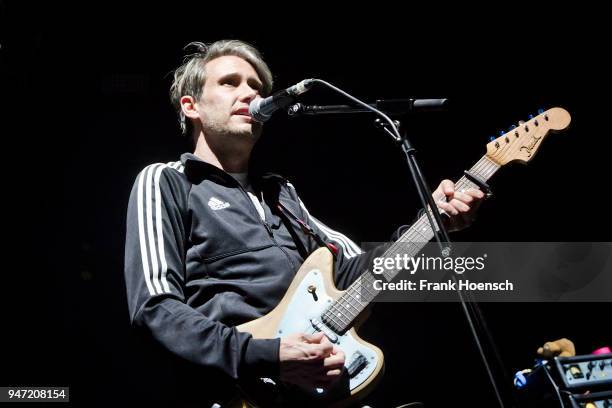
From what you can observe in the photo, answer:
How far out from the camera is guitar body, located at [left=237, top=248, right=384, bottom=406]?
175 cm

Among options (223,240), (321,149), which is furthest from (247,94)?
(321,149)

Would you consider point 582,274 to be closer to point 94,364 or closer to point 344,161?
point 344,161

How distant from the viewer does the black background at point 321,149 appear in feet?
8.83

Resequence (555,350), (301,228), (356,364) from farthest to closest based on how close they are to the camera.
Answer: (301,228)
(356,364)
(555,350)

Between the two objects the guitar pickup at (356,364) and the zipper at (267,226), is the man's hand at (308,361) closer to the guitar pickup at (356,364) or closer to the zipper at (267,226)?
the guitar pickup at (356,364)

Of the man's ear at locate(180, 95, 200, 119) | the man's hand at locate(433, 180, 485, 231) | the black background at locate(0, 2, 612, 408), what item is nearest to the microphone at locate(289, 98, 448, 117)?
the man's hand at locate(433, 180, 485, 231)

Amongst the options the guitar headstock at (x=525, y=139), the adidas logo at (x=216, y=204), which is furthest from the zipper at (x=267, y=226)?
the guitar headstock at (x=525, y=139)

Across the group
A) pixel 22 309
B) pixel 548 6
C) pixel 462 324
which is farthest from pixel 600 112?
pixel 22 309

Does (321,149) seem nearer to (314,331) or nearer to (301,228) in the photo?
(301,228)

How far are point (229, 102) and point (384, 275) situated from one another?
0.88 meters

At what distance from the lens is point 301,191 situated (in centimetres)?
304

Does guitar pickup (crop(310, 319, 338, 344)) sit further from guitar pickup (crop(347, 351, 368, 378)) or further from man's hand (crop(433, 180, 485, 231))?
man's hand (crop(433, 180, 485, 231))

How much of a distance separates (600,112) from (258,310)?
6.15 feet

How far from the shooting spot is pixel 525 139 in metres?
2.17
